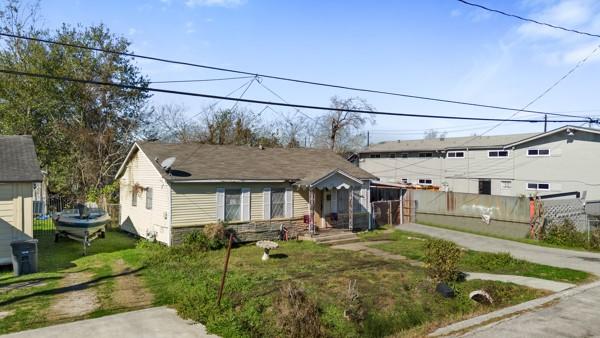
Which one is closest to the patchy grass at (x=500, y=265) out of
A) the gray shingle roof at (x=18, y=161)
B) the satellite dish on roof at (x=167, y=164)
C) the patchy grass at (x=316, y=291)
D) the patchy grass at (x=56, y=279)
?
the patchy grass at (x=316, y=291)

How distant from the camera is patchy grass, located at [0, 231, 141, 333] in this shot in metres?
9.84

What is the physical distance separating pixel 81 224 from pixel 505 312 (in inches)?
691

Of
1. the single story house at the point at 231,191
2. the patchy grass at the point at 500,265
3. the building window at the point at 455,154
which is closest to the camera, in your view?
the patchy grass at the point at 500,265

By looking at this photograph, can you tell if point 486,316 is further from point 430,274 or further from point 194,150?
point 194,150

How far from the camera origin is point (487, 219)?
928 inches

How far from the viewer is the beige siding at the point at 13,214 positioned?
14.8 metres

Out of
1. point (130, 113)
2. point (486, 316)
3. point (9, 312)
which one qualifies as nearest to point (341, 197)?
point (486, 316)

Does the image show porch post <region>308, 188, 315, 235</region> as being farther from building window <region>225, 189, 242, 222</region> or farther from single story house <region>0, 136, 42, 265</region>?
single story house <region>0, 136, 42, 265</region>

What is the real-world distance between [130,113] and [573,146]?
35.4 metres

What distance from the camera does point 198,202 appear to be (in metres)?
18.7

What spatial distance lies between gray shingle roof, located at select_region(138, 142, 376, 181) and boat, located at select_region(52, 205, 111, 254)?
4.06 metres

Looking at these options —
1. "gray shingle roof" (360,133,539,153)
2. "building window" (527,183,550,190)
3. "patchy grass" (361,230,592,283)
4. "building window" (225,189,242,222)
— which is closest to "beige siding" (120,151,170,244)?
"building window" (225,189,242,222)

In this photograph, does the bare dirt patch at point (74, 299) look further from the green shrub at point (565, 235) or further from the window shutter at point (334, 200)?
the green shrub at point (565, 235)

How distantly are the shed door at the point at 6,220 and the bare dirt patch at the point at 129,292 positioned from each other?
13.4ft
